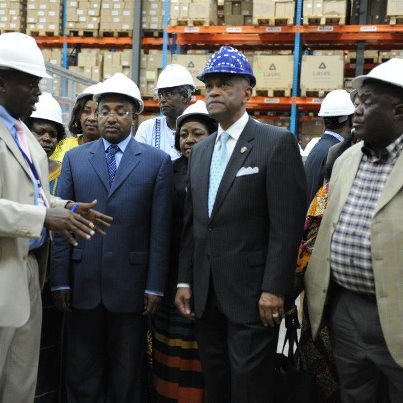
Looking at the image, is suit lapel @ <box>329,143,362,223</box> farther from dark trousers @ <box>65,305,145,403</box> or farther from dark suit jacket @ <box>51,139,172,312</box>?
dark trousers @ <box>65,305,145,403</box>

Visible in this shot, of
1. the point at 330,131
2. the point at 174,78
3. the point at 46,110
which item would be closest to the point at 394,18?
the point at 330,131

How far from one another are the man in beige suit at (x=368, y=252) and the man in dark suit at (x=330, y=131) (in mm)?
1883

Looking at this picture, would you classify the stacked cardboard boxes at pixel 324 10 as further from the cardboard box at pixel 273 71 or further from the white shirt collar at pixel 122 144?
the white shirt collar at pixel 122 144

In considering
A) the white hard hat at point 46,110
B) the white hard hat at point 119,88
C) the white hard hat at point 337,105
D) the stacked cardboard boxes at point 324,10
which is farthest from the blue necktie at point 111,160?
the stacked cardboard boxes at point 324,10

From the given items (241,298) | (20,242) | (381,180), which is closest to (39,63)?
(20,242)

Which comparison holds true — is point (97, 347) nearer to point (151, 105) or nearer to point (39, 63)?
point (39, 63)

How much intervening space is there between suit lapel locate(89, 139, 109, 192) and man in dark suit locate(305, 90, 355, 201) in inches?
72.5

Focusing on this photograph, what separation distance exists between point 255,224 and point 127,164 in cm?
76

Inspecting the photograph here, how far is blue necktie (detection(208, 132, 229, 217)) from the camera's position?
2602mm

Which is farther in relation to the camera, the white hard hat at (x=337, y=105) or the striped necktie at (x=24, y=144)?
the white hard hat at (x=337, y=105)

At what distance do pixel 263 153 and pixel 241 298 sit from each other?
600 millimetres

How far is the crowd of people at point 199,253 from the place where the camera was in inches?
88.7

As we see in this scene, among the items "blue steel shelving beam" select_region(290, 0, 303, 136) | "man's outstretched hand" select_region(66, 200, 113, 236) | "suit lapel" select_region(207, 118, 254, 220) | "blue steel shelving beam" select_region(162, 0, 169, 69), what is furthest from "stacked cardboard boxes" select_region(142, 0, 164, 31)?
"man's outstretched hand" select_region(66, 200, 113, 236)

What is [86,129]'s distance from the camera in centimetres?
395
